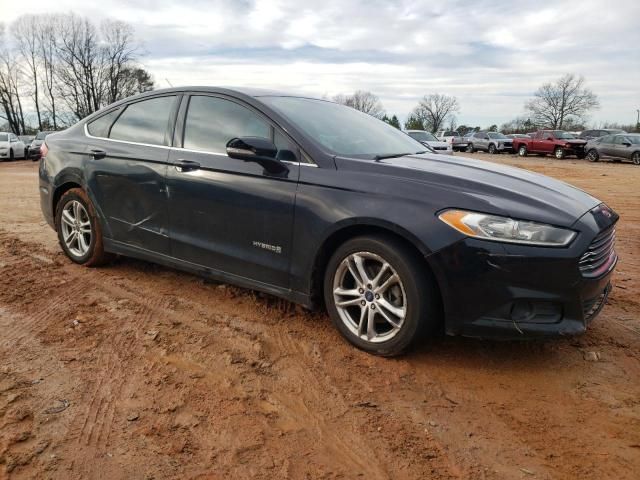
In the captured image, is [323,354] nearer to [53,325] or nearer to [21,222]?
[53,325]

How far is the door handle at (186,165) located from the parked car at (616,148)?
77.7ft

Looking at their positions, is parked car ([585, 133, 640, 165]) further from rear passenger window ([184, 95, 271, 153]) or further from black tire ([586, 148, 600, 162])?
rear passenger window ([184, 95, 271, 153])

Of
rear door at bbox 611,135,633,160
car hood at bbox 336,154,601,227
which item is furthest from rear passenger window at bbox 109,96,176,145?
rear door at bbox 611,135,633,160

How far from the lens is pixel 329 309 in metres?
3.28

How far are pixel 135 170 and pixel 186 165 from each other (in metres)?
0.61

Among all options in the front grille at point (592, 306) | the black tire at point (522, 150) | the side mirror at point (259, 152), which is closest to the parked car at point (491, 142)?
the black tire at point (522, 150)

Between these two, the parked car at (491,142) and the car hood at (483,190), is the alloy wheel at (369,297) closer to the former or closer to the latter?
the car hood at (483,190)

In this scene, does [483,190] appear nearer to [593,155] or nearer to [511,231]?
[511,231]

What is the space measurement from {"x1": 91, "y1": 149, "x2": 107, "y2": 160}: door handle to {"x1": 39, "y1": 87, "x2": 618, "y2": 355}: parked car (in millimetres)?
24

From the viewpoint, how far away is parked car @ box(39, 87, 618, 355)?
2.73 meters

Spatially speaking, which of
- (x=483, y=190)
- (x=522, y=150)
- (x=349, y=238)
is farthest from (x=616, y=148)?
(x=349, y=238)

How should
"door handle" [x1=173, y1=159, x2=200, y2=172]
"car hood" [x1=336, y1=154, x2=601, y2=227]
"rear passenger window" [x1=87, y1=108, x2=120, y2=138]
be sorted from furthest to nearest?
"rear passenger window" [x1=87, y1=108, x2=120, y2=138] → "door handle" [x1=173, y1=159, x2=200, y2=172] → "car hood" [x1=336, y1=154, x2=601, y2=227]

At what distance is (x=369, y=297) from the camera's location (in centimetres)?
308

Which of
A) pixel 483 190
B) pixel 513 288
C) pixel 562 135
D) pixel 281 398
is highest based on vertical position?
pixel 562 135
